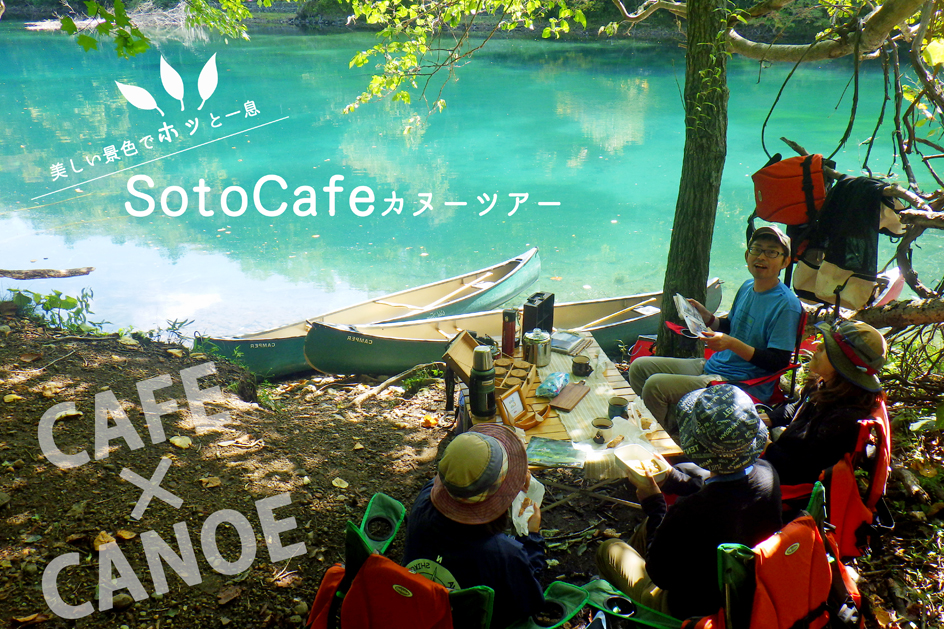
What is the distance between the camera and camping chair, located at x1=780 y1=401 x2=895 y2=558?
2.35m

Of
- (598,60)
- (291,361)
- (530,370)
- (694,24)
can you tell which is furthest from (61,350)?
(598,60)

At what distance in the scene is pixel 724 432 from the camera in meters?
1.90

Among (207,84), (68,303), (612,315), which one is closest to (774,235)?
(612,315)

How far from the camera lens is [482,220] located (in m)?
12.4

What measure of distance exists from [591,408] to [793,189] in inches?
68.0

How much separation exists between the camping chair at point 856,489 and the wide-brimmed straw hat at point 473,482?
1171 mm

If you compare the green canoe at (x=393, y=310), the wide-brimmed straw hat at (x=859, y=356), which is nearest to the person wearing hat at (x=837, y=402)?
the wide-brimmed straw hat at (x=859, y=356)

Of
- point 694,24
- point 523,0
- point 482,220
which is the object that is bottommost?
point 482,220

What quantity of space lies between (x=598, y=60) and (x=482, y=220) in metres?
24.9

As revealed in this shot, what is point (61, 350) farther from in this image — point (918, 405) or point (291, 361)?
point (918, 405)

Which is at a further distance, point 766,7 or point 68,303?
point 68,303

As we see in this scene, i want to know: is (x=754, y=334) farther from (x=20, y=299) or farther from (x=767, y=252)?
(x=20, y=299)

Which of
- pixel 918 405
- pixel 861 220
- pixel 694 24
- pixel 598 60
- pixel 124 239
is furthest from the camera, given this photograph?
pixel 598 60

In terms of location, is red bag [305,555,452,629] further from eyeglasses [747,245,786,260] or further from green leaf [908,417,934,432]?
green leaf [908,417,934,432]
